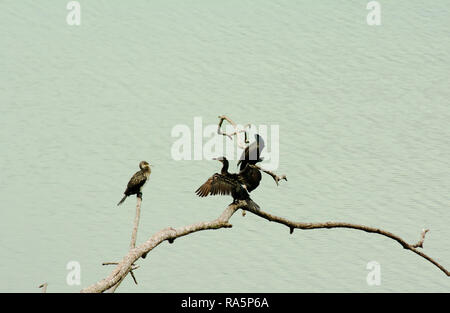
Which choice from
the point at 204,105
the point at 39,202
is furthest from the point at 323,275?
the point at 204,105

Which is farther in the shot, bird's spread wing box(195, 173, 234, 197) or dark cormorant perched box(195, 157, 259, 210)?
bird's spread wing box(195, 173, 234, 197)

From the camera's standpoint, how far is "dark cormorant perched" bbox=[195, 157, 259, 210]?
970cm

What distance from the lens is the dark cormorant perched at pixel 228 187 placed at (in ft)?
31.8

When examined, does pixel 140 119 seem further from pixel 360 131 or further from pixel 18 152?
pixel 360 131

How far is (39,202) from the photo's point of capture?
56.3 ft

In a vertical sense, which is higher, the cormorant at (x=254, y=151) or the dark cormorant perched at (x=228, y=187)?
the cormorant at (x=254, y=151)

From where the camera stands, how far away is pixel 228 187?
32.2 ft

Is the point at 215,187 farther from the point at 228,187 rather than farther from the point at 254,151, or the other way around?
the point at 254,151

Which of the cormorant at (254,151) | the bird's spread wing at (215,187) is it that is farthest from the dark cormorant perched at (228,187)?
the cormorant at (254,151)

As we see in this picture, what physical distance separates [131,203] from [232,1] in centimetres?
1488

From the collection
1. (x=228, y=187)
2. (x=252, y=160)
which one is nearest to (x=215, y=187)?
(x=228, y=187)

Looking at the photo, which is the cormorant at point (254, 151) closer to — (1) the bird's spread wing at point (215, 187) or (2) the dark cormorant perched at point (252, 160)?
(2) the dark cormorant perched at point (252, 160)

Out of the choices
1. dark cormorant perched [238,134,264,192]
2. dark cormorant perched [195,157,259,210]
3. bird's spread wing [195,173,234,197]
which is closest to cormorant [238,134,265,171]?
dark cormorant perched [238,134,264,192]

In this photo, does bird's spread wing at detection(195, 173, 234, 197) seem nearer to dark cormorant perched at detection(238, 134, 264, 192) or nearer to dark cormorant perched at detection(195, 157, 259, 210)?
dark cormorant perched at detection(195, 157, 259, 210)
